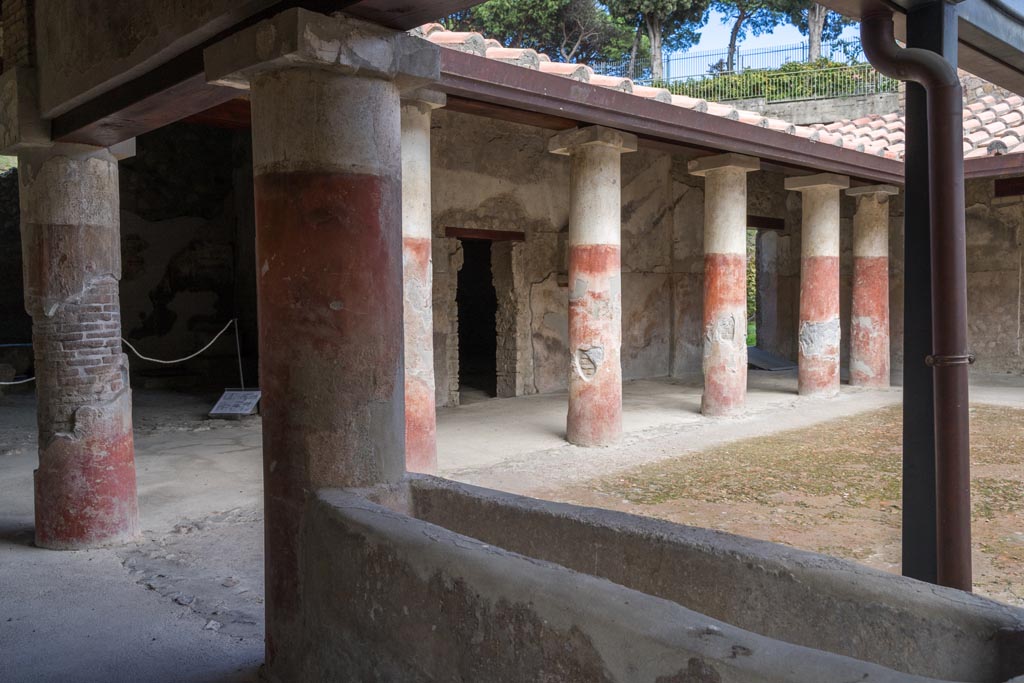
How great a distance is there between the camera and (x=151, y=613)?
366 centimetres

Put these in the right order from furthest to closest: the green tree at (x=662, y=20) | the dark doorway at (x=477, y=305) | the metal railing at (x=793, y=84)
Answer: the green tree at (x=662, y=20)
the metal railing at (x=793, y=84)
the dark doorway at (x=477, y=305)

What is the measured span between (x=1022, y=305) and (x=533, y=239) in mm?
7218

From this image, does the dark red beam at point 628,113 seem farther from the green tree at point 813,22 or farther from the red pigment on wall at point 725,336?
the green tree at point 813,22

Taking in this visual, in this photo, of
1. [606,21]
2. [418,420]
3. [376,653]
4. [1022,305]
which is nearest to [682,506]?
[418,420]

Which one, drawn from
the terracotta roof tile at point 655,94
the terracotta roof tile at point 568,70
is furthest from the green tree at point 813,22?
the terracotta roof tile at point 568,70

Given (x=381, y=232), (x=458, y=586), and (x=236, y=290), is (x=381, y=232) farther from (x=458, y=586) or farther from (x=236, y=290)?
(x=236, y=290)

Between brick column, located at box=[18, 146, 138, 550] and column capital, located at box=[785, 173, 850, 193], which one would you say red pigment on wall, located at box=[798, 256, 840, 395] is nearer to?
column capital, located at box=[785, 173, 850, 193]

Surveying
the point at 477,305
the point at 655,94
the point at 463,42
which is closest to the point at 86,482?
the point at 463,42

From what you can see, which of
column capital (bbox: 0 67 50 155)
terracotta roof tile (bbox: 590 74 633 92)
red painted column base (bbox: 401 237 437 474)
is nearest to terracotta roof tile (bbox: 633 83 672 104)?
terracotta roof tile (bbox: 590 74 633 92)

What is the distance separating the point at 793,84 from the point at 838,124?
496 inches

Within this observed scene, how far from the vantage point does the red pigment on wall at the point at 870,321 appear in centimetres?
1088

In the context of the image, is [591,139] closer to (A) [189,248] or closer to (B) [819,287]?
(B) [819,287]

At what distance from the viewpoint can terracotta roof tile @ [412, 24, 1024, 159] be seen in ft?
18.9

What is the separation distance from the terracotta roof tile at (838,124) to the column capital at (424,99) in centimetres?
36
